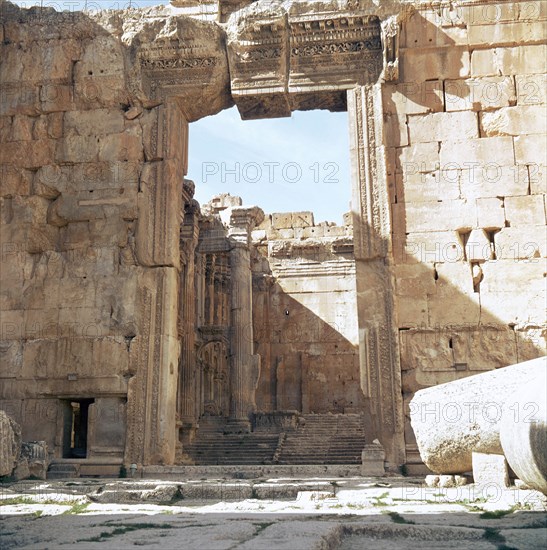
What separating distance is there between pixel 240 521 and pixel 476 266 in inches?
252

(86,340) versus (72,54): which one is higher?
(72,54)

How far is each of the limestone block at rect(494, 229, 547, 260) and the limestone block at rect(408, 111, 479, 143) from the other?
58.1 inches

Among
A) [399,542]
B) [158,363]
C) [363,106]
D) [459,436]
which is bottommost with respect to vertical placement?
[399,542]

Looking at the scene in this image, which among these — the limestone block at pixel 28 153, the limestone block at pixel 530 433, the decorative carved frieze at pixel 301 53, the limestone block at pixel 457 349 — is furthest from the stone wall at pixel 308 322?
the limestone block at pixel 530 433

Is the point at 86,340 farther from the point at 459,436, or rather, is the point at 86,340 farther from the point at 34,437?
the point at 459,436

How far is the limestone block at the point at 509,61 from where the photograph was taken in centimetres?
1005

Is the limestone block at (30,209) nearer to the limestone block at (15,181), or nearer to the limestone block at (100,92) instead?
the limestone block at (15,181)

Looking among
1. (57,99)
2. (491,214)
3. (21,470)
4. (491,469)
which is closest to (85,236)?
(57,99)

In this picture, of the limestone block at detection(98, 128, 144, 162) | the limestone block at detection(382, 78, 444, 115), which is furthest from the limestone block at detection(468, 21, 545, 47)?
the limestone block at detection(98, 128, 144, 162)

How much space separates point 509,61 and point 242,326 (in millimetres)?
11431

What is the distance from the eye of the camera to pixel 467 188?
9805 millimetres

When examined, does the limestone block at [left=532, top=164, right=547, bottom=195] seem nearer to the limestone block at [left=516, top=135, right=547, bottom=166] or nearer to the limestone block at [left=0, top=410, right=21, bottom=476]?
the limestone block at [left=516, top=135, right=547, bottom=166]

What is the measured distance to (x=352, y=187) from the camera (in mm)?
10141

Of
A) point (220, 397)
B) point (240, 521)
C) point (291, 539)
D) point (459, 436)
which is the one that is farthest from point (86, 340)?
point (220, 397)
